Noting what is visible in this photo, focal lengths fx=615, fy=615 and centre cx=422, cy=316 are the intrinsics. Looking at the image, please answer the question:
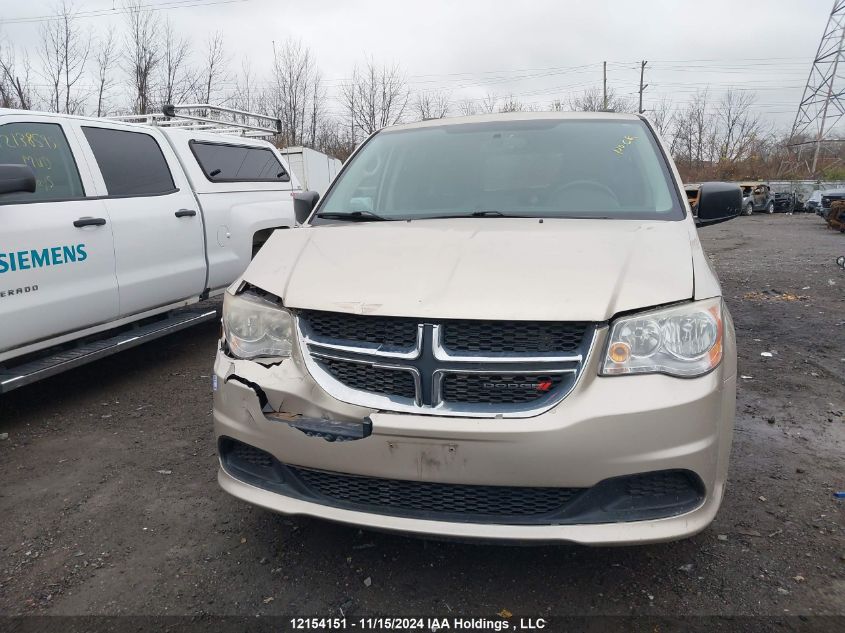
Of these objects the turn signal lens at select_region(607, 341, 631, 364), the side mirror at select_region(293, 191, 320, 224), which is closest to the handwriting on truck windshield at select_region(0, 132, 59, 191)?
the side mirror at select_region(293, 191, 320, 224)

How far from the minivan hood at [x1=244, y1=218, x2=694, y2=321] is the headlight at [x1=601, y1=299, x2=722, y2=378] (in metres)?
0.06

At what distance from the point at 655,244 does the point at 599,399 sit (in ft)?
2.59

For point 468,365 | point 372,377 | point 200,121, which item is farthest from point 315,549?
point 200,121

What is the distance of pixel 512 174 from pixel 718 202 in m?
1.19

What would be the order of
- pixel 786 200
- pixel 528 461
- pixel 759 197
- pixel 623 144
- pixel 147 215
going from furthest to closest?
pixel 786 200
pixel 759 197
pixel 147 215
pixel 623 144
pixel 528 461

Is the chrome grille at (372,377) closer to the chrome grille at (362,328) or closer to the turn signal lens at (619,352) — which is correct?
the chrome grille at (362,328)

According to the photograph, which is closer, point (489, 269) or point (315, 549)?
point (489, 269)

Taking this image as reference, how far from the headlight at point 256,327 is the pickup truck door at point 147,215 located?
2.46 m

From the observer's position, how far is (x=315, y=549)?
262 centimetres

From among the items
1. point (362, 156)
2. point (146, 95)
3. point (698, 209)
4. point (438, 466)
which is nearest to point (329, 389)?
point (438, 466)

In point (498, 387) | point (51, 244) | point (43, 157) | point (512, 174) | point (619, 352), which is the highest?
point (43, 157)

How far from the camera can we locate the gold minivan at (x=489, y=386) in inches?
78.6

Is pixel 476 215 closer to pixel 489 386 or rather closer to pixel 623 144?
pixel 623 144

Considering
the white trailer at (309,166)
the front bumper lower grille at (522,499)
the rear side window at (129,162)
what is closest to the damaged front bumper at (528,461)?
the front bumper lower grille at (522,499)
